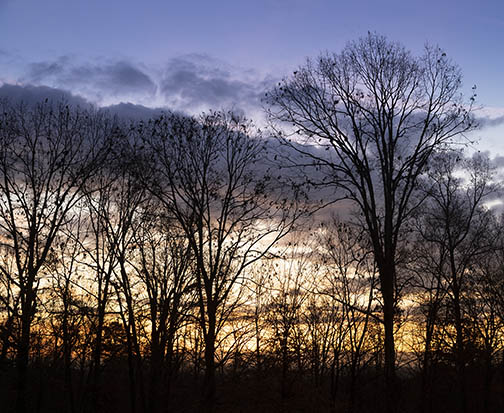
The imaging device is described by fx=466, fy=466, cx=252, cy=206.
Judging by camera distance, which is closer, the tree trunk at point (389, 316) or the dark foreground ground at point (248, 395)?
the tree trunk at point (389, 316)

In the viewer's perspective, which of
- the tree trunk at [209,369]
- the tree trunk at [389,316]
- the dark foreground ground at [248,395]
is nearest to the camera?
the tree trunk at [389,316]

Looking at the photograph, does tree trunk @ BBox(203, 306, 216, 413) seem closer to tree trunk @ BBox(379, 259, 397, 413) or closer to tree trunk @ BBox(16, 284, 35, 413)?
tree trunk @ BBox(379, 259, 397, 413)

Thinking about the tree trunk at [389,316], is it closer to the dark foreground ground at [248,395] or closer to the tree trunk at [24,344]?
the dark foreground ground at [248,395]

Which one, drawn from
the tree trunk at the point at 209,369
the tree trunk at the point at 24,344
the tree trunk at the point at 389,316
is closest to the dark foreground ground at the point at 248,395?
the tree trunk at the point at 209,369

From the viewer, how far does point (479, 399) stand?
1558 inches

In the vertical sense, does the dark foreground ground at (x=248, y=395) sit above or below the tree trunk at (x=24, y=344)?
below

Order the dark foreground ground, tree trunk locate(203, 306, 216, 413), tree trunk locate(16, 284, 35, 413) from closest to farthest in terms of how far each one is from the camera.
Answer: tree trunk locate(203, 306, 216, 413), the dark foreground ground, tree trunk locate(16, 284, 35, 413)

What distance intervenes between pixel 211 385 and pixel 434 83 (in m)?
14.2

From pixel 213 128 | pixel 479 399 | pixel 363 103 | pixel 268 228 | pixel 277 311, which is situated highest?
pixel 213 128

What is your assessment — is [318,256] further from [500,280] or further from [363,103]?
[363,103]

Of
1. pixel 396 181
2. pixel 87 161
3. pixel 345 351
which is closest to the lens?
pixel 396 181

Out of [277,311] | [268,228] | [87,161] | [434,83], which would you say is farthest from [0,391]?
[434,83]

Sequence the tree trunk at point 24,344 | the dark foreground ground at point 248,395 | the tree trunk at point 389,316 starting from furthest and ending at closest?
the tree trunk at point 24,344
the dark foreground ground at point 248,395
the tree trunk at point 389,316

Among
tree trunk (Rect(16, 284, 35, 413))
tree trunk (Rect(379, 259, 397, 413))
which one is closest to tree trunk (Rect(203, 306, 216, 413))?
tree trunk (Rect(379, 259, 397, 413))
